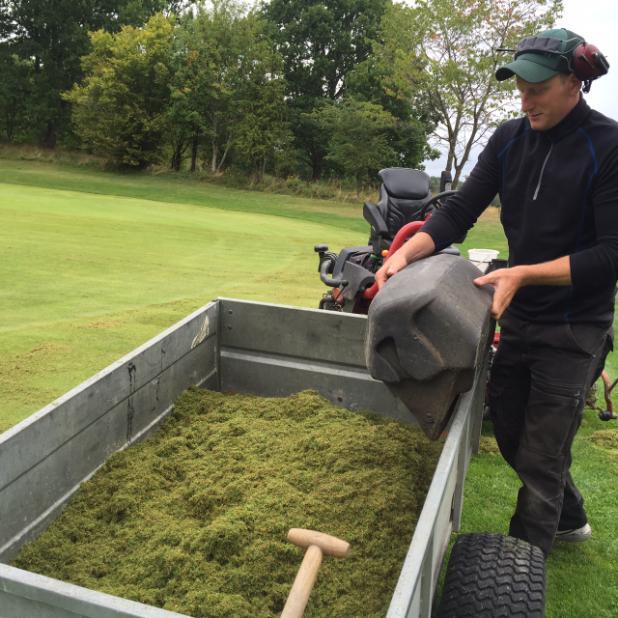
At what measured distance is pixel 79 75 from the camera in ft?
133

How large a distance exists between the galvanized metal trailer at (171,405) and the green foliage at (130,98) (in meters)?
30.8

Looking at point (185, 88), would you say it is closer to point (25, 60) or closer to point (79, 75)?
point (79, 75)

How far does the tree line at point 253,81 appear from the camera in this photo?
29812 mm

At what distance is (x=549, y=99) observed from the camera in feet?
7.75

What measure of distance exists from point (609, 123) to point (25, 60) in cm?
4487

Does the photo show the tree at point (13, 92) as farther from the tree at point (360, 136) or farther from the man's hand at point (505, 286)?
the man's hand at point (505, 286)

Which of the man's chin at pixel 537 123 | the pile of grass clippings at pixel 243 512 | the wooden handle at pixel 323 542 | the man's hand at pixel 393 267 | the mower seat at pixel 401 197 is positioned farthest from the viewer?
the mower seat at pixel 401 197

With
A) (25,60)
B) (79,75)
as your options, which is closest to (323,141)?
(79,75)

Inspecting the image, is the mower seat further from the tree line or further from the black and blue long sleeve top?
the tree line

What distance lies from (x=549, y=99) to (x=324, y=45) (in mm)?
40726

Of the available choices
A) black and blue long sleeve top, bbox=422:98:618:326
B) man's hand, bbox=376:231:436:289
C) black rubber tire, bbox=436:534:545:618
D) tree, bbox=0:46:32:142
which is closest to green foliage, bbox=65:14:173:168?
tree, bbox=0:46:32:142

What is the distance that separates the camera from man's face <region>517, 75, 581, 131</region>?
7.70ft

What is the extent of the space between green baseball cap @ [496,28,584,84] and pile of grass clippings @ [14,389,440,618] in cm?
152

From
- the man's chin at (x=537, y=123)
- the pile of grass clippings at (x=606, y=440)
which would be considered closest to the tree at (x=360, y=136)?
the pile of grass clippings at (x=606, y=440)
